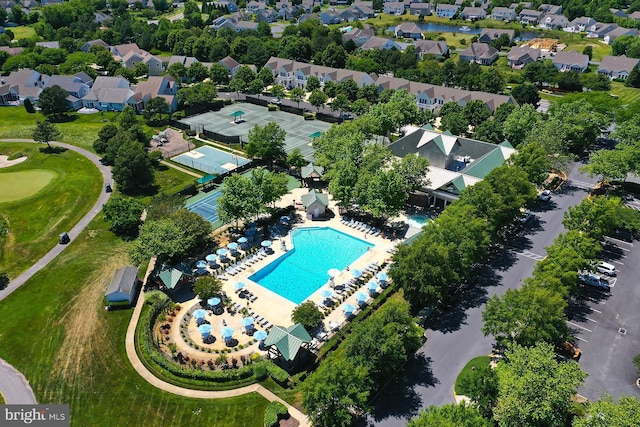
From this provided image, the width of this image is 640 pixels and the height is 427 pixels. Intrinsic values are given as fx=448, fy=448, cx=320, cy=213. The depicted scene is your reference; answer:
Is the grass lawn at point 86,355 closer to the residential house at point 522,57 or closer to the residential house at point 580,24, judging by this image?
the residential house at point 522,57

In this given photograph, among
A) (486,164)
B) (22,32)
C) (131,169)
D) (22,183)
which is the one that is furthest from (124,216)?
(22,32)

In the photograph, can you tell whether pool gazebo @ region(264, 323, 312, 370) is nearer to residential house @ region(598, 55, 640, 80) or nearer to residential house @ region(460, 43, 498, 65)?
residential house @ region(598, 55, 640, 80)

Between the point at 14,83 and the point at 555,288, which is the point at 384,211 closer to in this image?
the point at 555,288

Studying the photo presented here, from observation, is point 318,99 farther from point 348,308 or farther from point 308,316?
point 308,316

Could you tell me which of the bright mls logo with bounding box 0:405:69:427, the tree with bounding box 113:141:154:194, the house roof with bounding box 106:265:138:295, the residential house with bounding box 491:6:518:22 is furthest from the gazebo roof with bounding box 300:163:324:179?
the residential house with bounding box 491:6:518:22

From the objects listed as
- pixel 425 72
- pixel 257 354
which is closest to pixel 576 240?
pixel 257 354

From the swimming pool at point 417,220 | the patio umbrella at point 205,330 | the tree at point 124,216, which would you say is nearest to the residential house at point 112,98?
the tree at point 124,216
